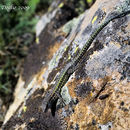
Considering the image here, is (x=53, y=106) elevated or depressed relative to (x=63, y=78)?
depressed

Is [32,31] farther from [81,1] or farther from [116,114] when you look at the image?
[116,114]

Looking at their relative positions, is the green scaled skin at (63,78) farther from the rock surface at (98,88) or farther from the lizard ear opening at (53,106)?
the rock surface at (98,88)

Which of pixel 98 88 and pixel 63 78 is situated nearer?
pixel 98 88

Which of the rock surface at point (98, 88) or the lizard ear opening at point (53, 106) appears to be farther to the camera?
the lizard ear opening at point (53, 106)

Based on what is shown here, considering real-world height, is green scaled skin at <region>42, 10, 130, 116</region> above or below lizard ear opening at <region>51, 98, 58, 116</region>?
above

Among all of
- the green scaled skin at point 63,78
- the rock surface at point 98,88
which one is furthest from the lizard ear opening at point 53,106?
the rock surface at point 98,88

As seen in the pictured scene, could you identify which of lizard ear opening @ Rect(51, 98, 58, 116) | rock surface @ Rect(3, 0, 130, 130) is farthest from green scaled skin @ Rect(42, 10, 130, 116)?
rock surface @ Rect(3, 0, 130, 130)

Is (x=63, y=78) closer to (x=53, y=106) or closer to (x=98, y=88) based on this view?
(x=53, y=106)

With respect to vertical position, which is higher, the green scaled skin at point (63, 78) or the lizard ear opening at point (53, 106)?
the green scaled skin at point (63, 78)

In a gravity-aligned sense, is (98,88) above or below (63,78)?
below

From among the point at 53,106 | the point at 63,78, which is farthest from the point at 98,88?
the point at 53,106

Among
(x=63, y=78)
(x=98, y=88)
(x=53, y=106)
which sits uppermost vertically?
(x=63, y=78)

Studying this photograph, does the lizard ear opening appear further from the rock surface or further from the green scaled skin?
the rock surface
